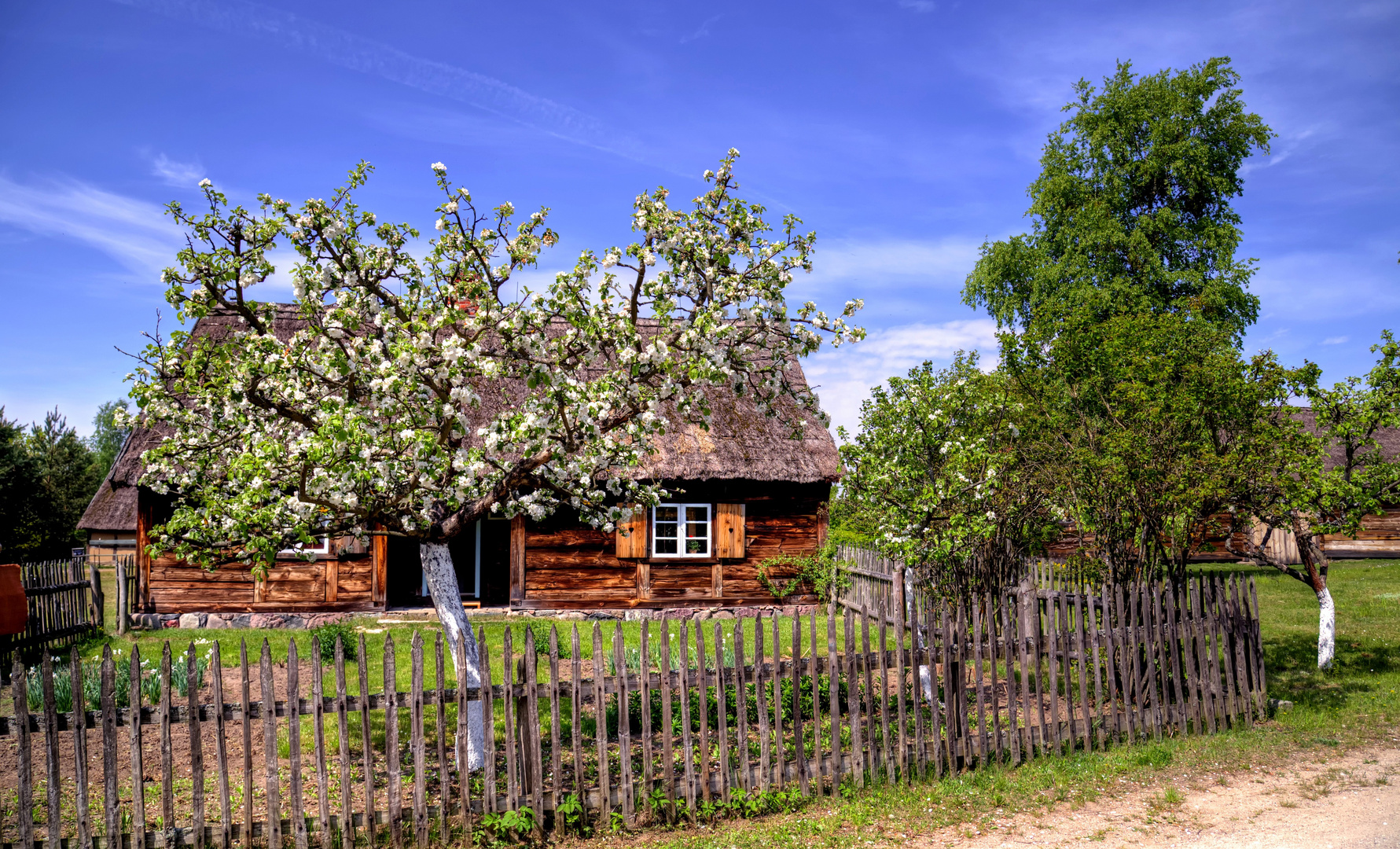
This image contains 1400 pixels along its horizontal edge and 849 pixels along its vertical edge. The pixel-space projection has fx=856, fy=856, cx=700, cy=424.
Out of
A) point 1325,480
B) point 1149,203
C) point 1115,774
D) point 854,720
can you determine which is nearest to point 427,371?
point 854,720

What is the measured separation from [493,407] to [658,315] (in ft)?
34.2

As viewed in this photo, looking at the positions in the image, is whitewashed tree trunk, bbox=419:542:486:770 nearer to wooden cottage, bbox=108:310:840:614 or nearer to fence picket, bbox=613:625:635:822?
fence picket, bbox=613:625:635:822

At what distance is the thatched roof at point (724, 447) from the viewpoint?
15898mm

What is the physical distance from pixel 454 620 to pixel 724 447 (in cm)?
1044

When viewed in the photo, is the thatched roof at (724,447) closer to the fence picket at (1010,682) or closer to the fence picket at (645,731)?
the fence picket at (1010,682)

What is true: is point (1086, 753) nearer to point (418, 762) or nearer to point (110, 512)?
point (418, 762)

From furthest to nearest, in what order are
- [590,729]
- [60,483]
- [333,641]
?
[60,483] < [333,641] < [590,729]

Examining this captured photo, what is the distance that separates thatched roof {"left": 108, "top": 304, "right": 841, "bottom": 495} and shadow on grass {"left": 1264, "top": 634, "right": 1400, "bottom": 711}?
303 inches

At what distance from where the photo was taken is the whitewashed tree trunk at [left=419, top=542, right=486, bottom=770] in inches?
247

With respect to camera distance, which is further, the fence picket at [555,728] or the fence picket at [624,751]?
the fence picket at [624,751]

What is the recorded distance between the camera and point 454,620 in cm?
670

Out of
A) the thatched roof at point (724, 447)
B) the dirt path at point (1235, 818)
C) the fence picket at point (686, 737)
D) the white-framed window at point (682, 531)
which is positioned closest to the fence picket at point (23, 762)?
the fence picket at point (686, 737)

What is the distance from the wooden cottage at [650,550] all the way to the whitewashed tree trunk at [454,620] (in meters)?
8.65

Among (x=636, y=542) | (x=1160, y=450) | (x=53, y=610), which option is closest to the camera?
(x=1160, y=450)
